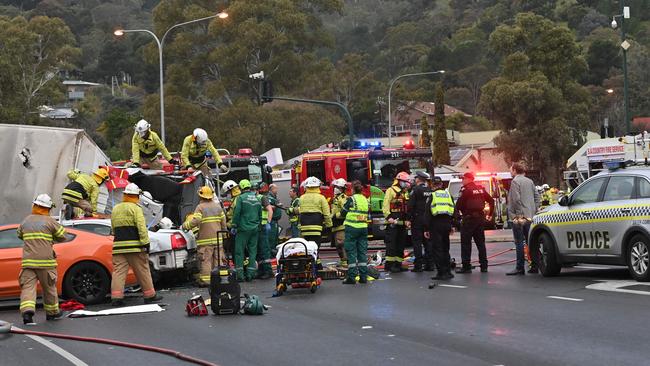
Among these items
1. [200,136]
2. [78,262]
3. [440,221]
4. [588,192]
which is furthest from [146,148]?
[588,192]

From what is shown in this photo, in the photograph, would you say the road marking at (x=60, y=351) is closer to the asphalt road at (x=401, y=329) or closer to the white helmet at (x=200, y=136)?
the asphalt road at (x=401, y=329)

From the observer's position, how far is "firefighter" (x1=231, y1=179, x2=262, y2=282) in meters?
17.7

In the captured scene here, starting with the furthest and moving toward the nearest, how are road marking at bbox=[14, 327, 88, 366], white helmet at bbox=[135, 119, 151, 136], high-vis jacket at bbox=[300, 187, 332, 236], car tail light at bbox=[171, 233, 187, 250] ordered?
white helmet at bbox=[135, 119, 151, 136], high-vis jacket at bbox=[300, 187, 332, 236], car tail light at bbox=[171, 233, 187, 250], road marking at bbox=[14, 327, 88, 366]

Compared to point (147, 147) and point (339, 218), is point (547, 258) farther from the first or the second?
point (147, 147)

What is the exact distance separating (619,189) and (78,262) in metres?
8.32

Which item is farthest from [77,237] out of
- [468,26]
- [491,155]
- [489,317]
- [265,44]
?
[468,26]

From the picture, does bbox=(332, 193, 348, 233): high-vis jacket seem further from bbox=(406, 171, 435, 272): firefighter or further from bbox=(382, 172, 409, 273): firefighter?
bbox=(406, 171, 435, 272): firefighter

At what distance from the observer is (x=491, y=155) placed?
69.8 meters

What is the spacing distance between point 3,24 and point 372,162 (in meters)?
36.0

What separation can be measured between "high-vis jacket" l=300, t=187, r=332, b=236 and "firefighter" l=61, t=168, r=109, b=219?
3639mm

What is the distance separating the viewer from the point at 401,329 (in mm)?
11180

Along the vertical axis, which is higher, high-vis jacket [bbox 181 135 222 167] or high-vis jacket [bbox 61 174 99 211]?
high-vis jacket [bbox 181 135 222 167]

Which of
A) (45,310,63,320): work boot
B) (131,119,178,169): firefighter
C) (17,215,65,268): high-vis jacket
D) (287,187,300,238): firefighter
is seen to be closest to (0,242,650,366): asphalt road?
(45,310,63,320): work boot

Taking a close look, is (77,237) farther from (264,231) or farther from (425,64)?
(425,64)
